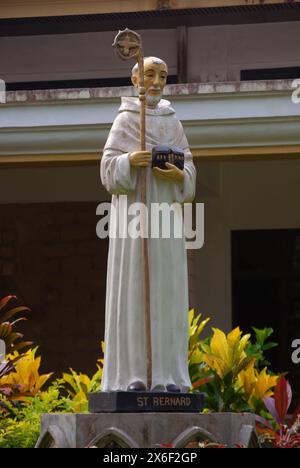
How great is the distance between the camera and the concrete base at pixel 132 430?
7.76m

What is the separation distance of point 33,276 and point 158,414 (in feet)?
28.8

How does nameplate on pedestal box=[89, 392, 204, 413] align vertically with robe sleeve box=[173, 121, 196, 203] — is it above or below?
below

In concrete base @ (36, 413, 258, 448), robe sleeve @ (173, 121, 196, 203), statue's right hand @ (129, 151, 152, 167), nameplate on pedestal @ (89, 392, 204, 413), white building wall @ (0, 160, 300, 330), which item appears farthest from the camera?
white building wall @ (0, 160, 300, 330)

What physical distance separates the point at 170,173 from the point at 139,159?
0.22m

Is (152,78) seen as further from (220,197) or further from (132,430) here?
(220,197)

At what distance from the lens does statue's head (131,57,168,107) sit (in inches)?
341

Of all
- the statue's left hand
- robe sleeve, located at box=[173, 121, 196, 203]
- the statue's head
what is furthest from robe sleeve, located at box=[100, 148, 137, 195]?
the statue's head

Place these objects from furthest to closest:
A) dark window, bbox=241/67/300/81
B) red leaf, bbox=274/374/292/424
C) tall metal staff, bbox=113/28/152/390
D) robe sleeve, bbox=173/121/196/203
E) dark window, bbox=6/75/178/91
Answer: dark window, bbox=6/75/178/91
dark window, bbox=241/67/300/81
red leaf, bbox=274/374/292/424
robe sleeve, bbox=173/121/196/203
tall metal staff, bbox=113/28/152/390

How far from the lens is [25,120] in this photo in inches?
519

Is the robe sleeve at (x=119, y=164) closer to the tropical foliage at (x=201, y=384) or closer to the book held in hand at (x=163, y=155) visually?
the book held in hand at (x=163, y=155)

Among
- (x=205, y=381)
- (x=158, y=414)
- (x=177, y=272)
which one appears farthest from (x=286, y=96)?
(x=158, y=414)

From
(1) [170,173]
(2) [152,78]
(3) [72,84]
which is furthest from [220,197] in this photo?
(1) [170,173]

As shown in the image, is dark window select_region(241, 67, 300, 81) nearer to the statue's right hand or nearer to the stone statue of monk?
the stone statue of monk

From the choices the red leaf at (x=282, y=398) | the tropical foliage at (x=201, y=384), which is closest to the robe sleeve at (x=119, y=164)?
the red leaf at (x=282, y=398)
